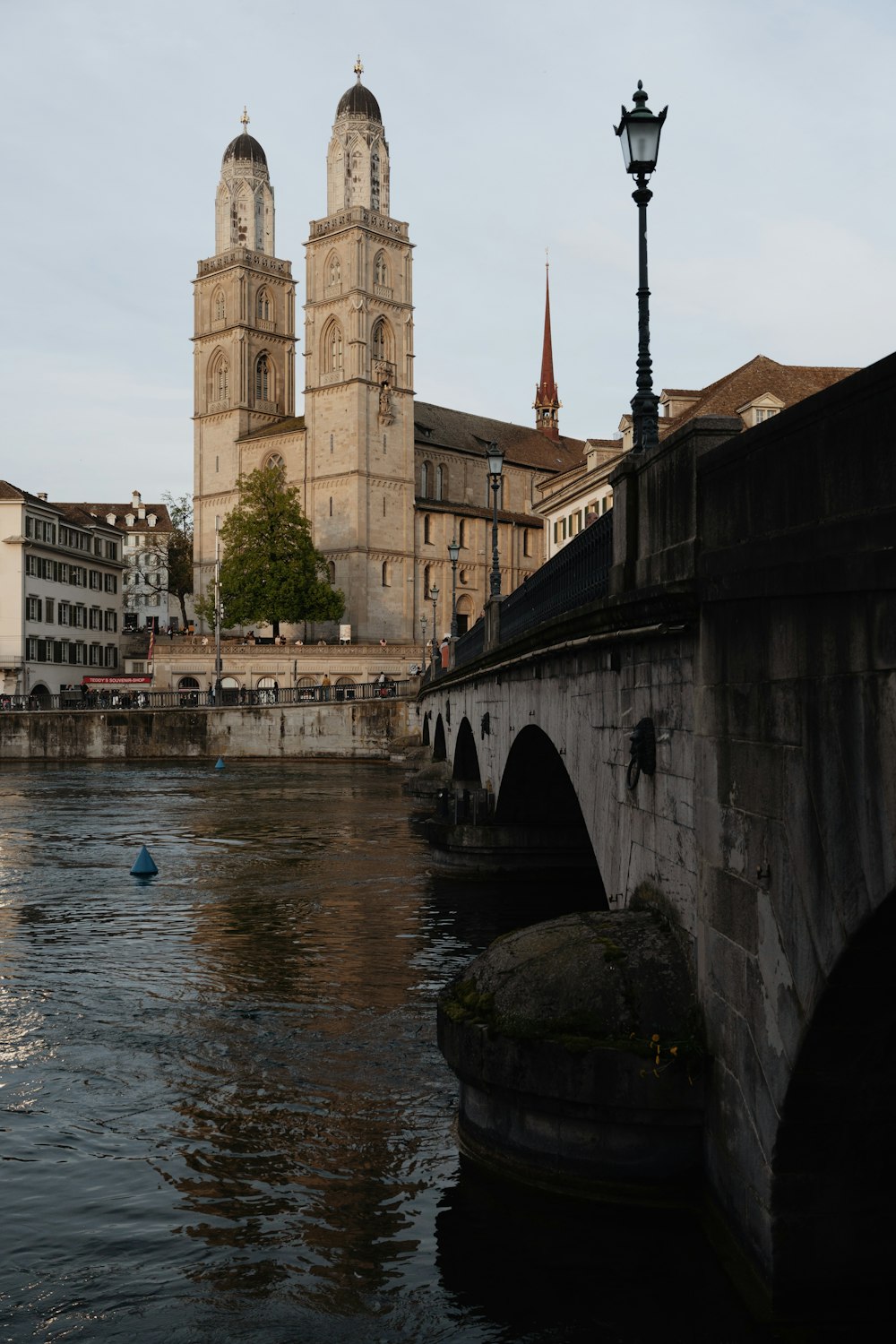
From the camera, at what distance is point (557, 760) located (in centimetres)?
1945

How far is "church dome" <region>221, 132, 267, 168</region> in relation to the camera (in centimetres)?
10719

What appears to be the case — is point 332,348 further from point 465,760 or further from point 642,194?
point 642,194

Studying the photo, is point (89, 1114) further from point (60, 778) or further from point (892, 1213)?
point (60, 778)

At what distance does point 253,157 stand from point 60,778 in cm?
7091

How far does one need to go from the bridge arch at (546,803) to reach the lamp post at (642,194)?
25.7ft

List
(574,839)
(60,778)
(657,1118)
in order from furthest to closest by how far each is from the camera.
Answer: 1. (60,778)
2. (574,839)
3. (657,1118)

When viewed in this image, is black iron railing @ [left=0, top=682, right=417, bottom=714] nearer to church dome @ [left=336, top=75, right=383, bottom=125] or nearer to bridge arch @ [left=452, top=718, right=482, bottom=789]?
bridge arch @ [left=452, top=718, right=482, bottom=789]

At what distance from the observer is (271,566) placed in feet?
279

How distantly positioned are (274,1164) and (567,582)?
271 inches

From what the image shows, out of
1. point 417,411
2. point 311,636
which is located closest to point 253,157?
point 417,411

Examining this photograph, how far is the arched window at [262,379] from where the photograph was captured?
104250mm

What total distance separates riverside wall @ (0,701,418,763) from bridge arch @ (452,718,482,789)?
37.7 m

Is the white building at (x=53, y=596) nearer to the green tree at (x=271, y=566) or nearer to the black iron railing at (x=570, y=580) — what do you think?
the green tree at (x=271, y=566)

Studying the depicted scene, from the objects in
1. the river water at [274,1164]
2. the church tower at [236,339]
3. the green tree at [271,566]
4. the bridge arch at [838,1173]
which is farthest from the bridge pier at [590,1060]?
the church tower at [236,339]
